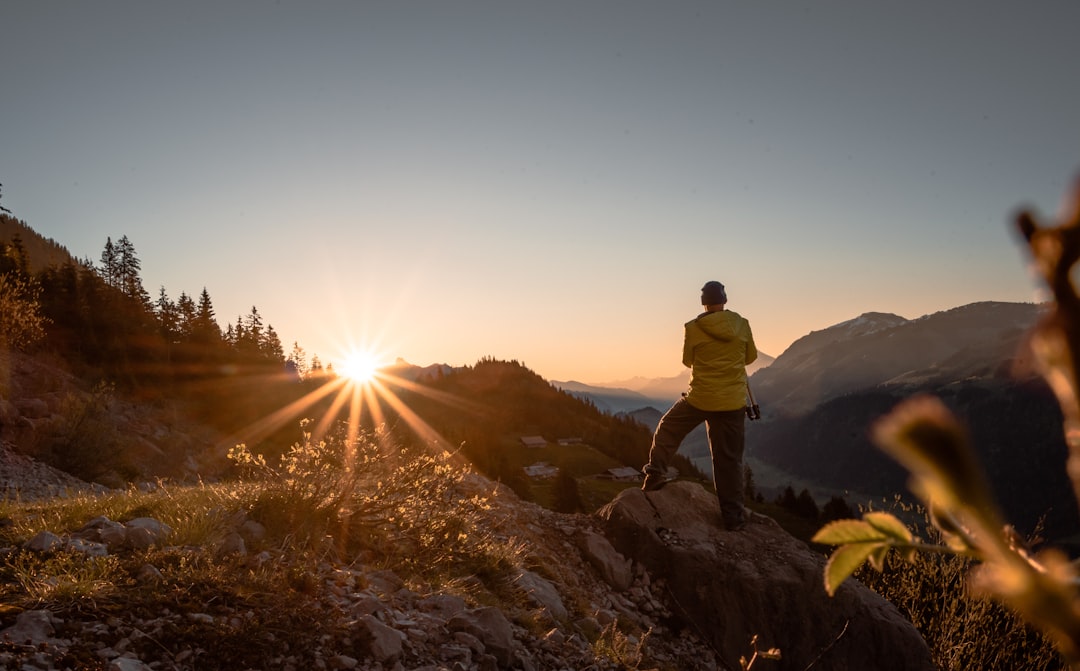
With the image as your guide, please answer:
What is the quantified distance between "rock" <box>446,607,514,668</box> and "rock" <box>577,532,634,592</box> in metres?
3.45

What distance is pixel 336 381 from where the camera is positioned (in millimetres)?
49562

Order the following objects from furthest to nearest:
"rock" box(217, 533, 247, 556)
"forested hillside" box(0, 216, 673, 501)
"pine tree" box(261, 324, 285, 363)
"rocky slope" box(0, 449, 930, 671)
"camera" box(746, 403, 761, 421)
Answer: "pine tree" box(261, 324, 285, 363) → "forested hillside" box(0, 216, 673, 501) → "camera" box(746, 403, 761, 421) → "rock" box(217, 533, 247, 556) → "rocky slope" box(0, 449, 930, 671)

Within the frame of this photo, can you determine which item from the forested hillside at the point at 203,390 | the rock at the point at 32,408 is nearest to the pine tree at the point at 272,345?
the forested hillside at the point at 203,390

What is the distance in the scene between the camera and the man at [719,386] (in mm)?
7551

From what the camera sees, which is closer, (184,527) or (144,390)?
(184,527)

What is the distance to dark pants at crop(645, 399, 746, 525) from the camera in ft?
25.3

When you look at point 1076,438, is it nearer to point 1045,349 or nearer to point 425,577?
point 1045,349

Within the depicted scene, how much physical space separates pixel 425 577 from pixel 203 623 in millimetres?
2175

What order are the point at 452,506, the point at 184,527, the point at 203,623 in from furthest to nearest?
the point at 452,506, the point at 184,527, the point at 203,623

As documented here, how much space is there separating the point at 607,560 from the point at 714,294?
3.78 metres

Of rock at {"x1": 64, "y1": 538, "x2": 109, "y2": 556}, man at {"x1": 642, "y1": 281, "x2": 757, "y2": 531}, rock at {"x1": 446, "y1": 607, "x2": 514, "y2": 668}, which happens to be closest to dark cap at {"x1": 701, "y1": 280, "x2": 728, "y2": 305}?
man at {"x1": 642, "y1": 281, "x2": 757, "y2": 531}

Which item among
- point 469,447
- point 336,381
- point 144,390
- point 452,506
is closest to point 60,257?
point 336,381

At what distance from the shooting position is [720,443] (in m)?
7.73

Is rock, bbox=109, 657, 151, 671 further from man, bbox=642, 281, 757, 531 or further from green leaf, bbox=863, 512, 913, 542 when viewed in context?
man, bbox=642, 281, 757, 531
